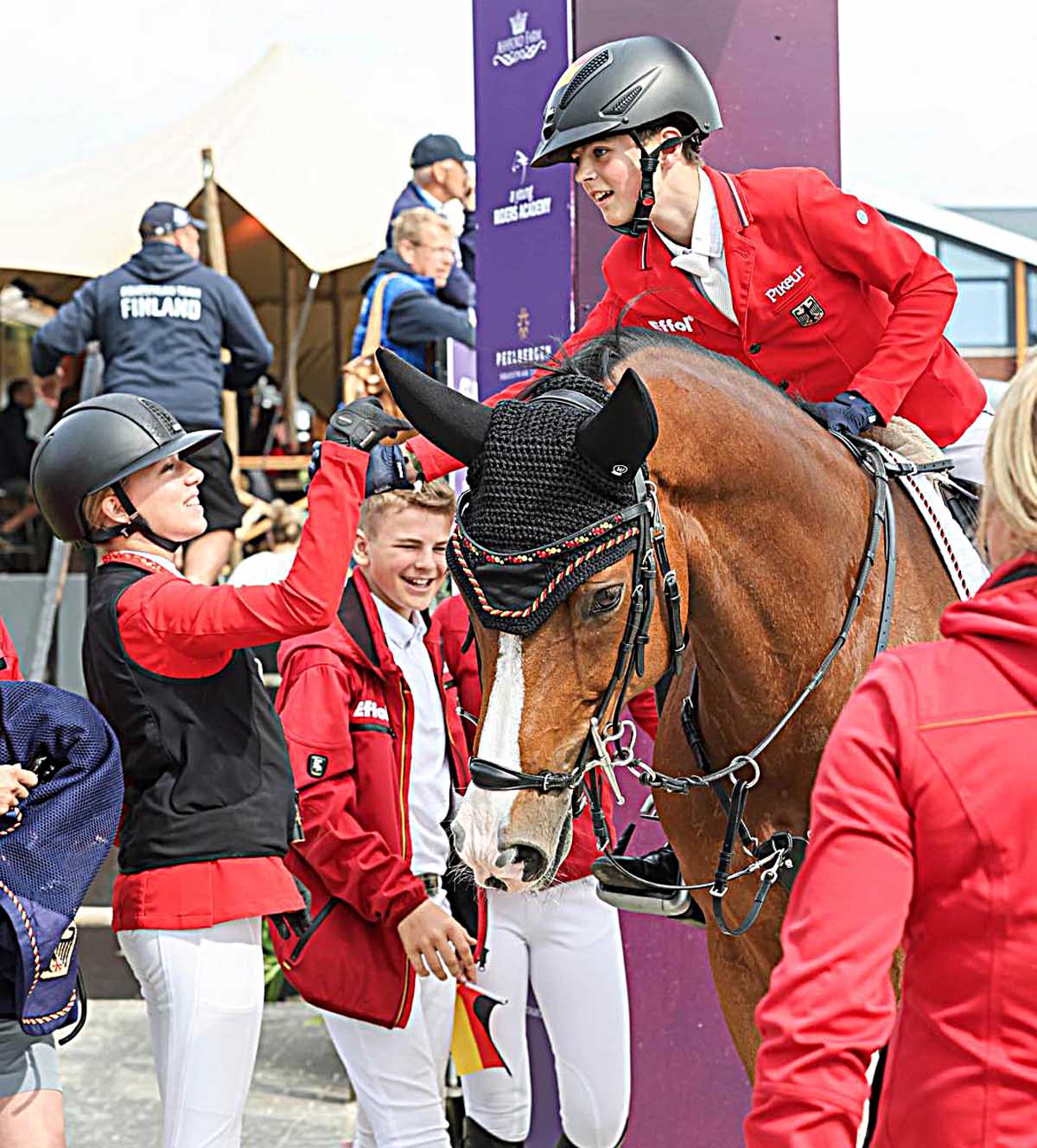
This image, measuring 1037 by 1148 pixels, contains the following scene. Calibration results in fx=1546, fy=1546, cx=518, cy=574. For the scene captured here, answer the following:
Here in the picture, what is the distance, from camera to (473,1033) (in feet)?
12.6

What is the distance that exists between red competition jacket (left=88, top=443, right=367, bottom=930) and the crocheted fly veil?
2.36ft

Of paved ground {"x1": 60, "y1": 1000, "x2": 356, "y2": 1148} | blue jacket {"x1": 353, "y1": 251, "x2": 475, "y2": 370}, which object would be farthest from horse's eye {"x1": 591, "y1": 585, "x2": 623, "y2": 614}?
blue jacket {"x1": 353, "y1": 251, "x2": 475, "y2": 370}

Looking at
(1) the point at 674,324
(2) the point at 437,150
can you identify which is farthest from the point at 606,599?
(2) the point at 437,150

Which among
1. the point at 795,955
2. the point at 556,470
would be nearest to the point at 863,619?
the point at 556,470

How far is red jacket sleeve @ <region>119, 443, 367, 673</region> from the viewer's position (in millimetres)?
3158

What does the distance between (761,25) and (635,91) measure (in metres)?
1.45

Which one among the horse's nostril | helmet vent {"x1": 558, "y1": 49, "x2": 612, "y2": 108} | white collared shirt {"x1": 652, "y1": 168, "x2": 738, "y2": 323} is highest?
helmet vent {"x1": 558, "y1": 49, "x2": 612, "y2": 108}

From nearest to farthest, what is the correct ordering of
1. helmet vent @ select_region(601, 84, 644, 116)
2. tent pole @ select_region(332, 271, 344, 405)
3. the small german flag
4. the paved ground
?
helmet vent @ select_region(601, 84, 644, 116) → the small german flag → the paved ground → tent pole @ select_region(332, 271, 344, 405)

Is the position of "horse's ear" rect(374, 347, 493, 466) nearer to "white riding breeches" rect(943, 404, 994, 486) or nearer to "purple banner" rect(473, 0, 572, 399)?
"white riding breeches" rect(943, 404, 994, 486)

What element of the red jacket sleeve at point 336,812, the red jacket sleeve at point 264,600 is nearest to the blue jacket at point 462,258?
the red jacket sleeve at point 336,812

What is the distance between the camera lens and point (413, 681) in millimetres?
3912

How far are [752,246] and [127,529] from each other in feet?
4.87

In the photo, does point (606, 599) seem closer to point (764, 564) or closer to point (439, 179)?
point (764, 564)

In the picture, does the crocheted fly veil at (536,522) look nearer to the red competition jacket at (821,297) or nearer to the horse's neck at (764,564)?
the horse's neck at (764,564)
